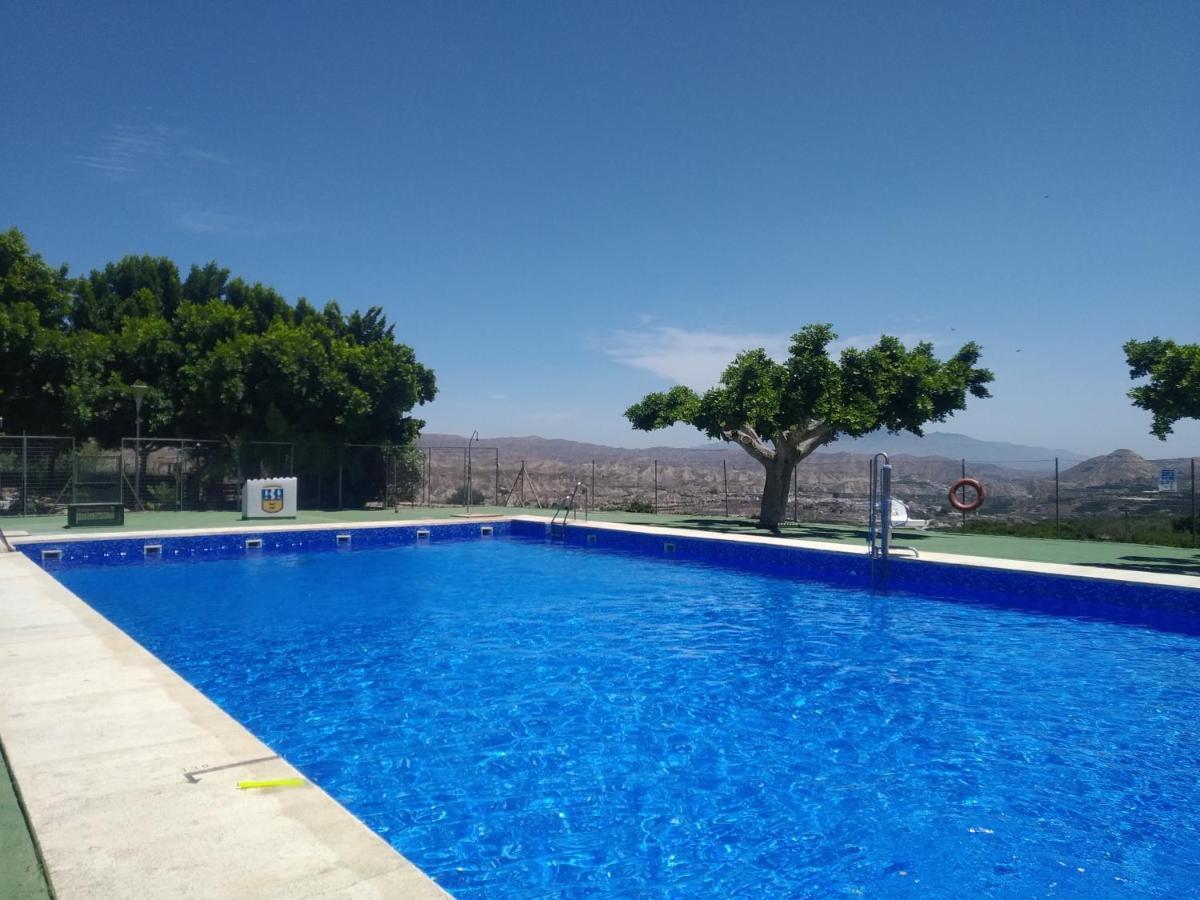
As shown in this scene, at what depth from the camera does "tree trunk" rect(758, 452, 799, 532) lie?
17281mm

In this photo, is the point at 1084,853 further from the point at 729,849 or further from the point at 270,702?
the point at 270,702

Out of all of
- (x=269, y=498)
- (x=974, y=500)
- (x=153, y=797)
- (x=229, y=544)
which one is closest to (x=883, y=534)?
(x=974, y=500)

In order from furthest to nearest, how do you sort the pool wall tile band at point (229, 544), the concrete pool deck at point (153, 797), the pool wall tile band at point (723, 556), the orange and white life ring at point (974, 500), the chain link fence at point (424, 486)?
the chain link fence at point (424, 486)
the orange and white life ring at point (974, 500)
the pool wall tile band at point (229, 544)
the pool wall tile band at point (723, 556)
the concrete pool deck at point (153, 797)

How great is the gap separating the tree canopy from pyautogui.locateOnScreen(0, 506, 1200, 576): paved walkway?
333cm

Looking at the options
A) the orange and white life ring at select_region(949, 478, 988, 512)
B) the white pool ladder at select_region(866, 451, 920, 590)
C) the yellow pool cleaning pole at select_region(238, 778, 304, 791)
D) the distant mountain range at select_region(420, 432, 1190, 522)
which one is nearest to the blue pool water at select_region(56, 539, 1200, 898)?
the yellow pool cleaning pole at select_region(238, 778, 304, 791)

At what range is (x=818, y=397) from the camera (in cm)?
1565

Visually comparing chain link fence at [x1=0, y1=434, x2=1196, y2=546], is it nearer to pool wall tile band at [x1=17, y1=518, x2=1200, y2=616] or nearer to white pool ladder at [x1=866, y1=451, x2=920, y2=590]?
pool wall tile band at [x1=17, y1=518, x2=1200, y2=616]

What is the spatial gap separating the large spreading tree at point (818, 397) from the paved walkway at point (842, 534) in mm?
1838

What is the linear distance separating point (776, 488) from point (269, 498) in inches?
467

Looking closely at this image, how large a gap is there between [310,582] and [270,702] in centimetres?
584

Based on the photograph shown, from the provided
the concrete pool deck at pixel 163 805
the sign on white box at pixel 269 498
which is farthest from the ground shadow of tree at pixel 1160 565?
the sign on white box at pixel 269 498

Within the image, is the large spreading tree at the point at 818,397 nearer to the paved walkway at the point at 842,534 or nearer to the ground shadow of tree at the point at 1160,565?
the paved walkway at the point at 842,534

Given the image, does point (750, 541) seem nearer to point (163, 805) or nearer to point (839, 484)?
point (163, 805)

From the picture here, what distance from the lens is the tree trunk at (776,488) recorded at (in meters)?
17.3
